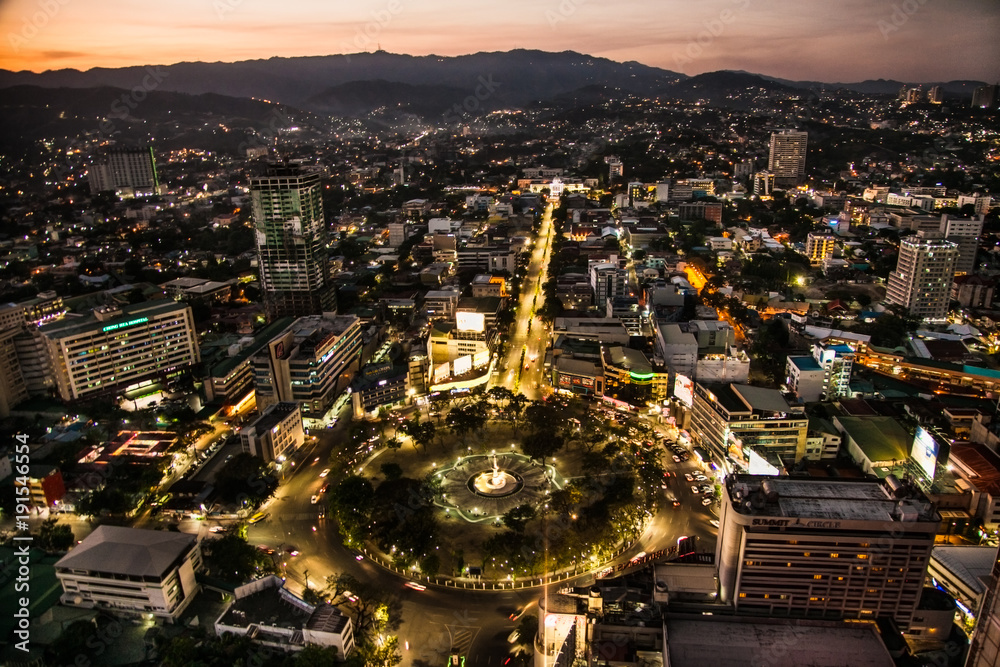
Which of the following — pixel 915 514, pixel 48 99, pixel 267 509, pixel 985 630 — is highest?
pixel 48 99

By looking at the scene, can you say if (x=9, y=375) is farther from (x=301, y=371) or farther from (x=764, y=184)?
(x=764, y=184)

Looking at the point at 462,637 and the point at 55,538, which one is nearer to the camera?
the point at 462,637

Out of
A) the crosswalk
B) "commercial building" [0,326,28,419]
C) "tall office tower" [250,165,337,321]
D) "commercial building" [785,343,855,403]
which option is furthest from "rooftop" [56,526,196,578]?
"commercial building" [785,343,855,403]

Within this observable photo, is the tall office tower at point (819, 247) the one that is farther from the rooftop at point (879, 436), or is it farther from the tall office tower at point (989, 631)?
the tall office tower at point (989, 631)

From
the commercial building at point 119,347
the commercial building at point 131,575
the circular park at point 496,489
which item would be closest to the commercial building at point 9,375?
the commercial building at point 119,347

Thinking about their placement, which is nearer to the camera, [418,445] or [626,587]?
[626,587]

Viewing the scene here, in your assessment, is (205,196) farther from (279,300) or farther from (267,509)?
(267,509)

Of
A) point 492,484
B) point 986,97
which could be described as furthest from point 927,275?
point 986,97

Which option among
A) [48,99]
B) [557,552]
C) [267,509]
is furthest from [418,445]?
[48,99]
